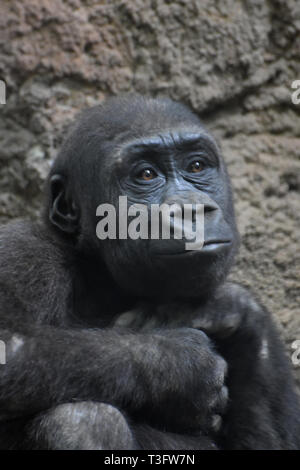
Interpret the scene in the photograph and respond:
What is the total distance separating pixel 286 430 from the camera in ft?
10.7

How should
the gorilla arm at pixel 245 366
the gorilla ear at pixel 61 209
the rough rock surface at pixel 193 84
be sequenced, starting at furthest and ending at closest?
the rough rock surface at pixel 193 84
the gorilla ear at pixel 61 209
the gorilla arm at pixel 245 366

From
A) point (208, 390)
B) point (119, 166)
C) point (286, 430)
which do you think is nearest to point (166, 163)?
point (119, 166)

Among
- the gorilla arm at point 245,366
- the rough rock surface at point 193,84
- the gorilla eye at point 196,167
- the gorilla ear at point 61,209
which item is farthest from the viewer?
the rough rock surface at point 193,84

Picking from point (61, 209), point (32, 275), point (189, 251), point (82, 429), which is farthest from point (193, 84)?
point (82, 429)

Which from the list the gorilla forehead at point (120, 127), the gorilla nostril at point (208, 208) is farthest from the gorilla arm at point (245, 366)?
the gorilla forehead at point (120, 127)

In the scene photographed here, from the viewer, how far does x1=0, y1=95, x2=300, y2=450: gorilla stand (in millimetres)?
2850

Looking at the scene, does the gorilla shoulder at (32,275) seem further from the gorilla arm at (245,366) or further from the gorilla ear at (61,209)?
the gorilla arm at (245,366)

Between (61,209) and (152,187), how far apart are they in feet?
1.53

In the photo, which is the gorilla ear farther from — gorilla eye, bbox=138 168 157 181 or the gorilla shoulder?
gorilla eye, bbox=138 168 157 181

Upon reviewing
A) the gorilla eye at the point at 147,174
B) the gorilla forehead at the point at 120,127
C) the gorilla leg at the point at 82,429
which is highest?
the gorilla forehead at the point at 120,127

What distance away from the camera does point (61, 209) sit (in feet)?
11.6

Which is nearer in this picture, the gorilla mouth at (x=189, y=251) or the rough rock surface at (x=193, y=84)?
the gorilla mouth at (x=189, y=251)

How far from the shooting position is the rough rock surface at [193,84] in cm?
434
